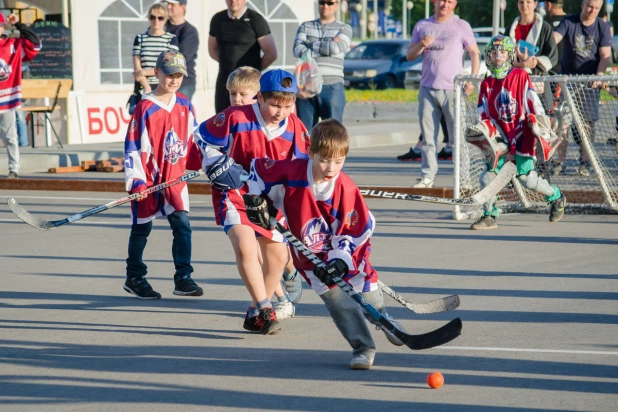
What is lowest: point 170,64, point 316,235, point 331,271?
point 331,271

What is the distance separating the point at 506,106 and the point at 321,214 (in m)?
4.12

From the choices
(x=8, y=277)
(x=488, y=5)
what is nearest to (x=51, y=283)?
(x=8, y=277)

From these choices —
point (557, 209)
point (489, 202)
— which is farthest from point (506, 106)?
point (557, 209)

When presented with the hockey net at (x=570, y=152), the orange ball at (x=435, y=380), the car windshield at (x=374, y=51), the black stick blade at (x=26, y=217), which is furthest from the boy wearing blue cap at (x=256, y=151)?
the car windshield at (x=374, y=51)

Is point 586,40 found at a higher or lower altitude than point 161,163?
higher

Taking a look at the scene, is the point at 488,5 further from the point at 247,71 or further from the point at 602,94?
the point at 247,71

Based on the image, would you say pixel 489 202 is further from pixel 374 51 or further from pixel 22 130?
pixel 374 51

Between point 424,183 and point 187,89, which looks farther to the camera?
point 187,89

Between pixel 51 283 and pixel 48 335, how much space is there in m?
1.45

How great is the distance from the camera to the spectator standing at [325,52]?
36.2 ft

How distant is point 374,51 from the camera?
3128cm

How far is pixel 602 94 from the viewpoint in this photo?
37.4ft

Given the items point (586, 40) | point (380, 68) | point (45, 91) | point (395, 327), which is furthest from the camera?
point (380, 68)

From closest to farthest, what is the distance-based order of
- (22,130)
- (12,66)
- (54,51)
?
1. (12,66)
2. (22,130)
3. (54,51)
